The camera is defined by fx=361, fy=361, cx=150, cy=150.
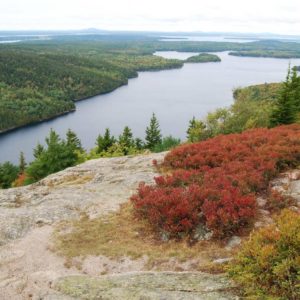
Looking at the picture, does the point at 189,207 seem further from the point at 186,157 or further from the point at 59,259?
the point at 186,157

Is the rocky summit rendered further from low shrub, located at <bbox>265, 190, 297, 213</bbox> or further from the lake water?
the lake water

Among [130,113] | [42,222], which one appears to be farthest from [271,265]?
[130,113]

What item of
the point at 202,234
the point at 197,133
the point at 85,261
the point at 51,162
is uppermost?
Answer: the point at 202,234

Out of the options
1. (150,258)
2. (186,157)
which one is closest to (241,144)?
(186,157)

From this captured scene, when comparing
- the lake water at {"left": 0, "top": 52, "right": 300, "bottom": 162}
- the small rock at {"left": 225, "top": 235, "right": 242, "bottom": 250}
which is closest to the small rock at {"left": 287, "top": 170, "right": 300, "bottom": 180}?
the small rock at {"left": 225, "top": 235, "right": 242, "bottom": 250}

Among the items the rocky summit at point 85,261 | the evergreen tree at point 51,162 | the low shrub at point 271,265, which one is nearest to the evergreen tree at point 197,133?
the evergreen tree at point 51,162

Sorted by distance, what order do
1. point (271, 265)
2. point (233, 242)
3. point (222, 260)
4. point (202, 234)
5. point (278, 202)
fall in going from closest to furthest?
point (271, 265) < point (222, 260) < point (233, 242) < point (202, 234) < point (278, 202)

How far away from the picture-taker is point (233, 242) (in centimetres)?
1247

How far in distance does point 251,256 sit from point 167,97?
159579mm

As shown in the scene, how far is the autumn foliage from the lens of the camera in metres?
13.3

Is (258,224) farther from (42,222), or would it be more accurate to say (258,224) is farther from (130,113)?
(130,113)

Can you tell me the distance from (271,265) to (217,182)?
640cm

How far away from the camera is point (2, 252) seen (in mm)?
13094

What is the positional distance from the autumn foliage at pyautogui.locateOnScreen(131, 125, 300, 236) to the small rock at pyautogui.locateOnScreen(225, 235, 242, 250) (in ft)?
1.00
